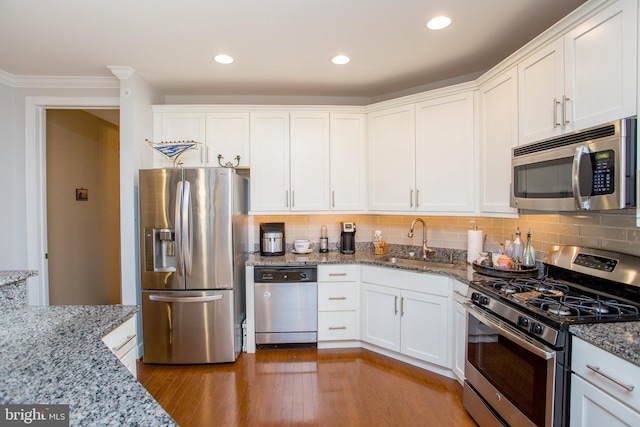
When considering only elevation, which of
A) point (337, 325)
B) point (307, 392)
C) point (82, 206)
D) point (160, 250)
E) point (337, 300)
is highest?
point (82, 206)

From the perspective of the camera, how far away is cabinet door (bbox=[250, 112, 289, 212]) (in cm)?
312

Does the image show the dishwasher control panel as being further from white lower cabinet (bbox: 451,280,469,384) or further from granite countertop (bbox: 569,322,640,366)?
granite countertop (bbox: 569,322,640,366)

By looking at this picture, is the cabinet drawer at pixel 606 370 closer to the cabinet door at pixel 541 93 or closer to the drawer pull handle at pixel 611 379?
the drawer pull handle at pixel 611 379

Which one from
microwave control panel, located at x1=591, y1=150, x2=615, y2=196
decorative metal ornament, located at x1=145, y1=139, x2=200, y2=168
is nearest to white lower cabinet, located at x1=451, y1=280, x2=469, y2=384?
microwave control panel, located at x1=591, y1=150, x2=615, y2=196

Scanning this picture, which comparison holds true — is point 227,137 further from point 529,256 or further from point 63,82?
point 529,256

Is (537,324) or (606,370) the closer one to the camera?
(606,370)

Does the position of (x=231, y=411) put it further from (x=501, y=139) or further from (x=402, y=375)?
(x=501, y=139)

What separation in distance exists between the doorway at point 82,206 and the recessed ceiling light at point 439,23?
3757 millimetres

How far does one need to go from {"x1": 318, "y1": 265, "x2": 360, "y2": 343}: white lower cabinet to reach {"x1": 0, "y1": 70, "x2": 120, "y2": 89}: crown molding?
264 cm

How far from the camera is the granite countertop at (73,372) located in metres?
0.76

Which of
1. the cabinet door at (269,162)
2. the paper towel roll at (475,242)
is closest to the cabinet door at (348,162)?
the cabinet door at (269,162)

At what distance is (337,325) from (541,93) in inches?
93.2

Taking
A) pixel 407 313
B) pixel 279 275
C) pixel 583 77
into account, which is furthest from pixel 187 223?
pixel 583 77

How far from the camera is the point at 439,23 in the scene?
6.68 ft
